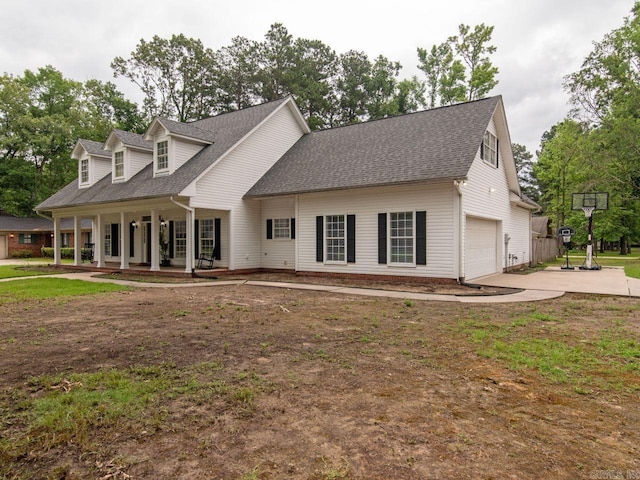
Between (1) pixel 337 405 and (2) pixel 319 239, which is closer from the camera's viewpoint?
(1) pixel 337 405

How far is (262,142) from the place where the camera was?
664 inches

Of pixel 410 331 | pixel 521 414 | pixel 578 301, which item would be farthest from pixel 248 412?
pixel 578 301

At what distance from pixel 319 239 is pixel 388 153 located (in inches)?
159

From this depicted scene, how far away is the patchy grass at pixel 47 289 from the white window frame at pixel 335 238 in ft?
22.1

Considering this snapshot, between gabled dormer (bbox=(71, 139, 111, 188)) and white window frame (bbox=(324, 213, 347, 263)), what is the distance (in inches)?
535

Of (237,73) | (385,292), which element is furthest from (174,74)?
(385,292)

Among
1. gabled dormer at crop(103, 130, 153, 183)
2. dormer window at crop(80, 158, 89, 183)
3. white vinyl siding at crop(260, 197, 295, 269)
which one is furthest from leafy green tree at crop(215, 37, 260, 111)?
white vinyl siding at crop(260, 197, 295, 269)

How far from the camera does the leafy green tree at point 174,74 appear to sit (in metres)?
31.8

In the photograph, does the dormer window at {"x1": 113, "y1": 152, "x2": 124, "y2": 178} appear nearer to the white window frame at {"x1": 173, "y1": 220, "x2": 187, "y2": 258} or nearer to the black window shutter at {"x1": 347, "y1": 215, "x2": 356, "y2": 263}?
the white window frame at {"x1": 173, "y1": 220, "x2": 187, "y2": 258}

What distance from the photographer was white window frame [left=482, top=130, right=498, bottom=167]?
1401 cm

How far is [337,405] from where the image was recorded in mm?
3404

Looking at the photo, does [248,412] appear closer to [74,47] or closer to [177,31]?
[74,47]

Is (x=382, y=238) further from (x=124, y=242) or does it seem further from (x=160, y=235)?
(x=124, y=242)

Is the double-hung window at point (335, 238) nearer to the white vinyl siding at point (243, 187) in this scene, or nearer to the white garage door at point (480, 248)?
the white vinyl siding at point (243, 187)
